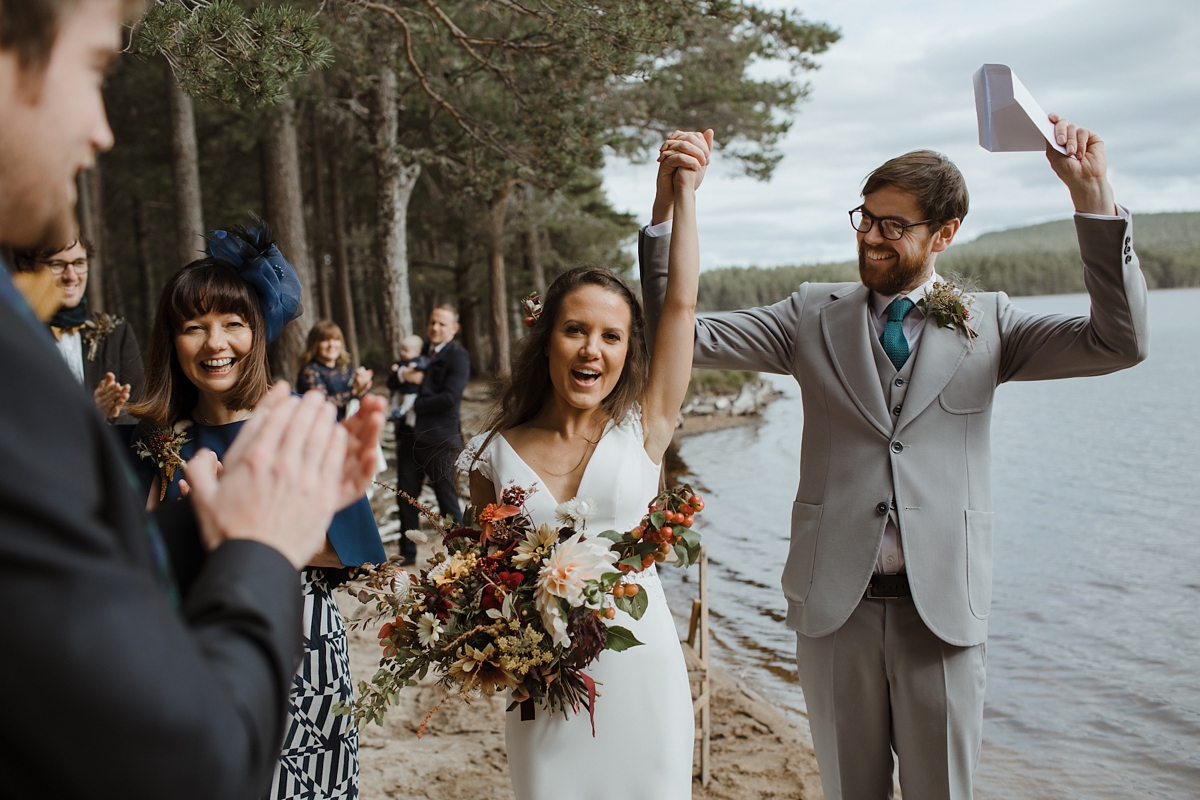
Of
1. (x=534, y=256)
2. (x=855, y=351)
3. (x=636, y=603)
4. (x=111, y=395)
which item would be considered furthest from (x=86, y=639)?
(x=534, y=256)

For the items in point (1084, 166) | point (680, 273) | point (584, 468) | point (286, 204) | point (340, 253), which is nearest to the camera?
point (1084, 166)

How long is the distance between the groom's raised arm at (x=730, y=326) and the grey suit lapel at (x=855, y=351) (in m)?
0.15

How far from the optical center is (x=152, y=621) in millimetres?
826

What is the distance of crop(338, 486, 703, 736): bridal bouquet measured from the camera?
229 centimetres

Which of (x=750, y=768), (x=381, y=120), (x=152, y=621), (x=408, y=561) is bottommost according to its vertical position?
(x=750, y=768)

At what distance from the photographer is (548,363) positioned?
3.03 metres

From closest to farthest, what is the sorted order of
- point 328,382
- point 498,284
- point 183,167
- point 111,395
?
1. point 111,395
2. point 328,382
3. point 183,167
4. point 498,284

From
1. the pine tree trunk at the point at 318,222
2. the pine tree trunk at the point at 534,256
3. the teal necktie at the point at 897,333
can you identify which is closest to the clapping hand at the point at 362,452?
the teal necktie at the point at 897,333

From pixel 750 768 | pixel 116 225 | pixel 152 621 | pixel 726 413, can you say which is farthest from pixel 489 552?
pixel 116 225

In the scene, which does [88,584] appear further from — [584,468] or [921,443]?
[921,443]

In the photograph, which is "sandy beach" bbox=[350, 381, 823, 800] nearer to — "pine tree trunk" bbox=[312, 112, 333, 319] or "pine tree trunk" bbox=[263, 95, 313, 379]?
"pine tree trunk" bbox=[263, 95, 313, 379]

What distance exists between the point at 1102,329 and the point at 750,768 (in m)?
3.32

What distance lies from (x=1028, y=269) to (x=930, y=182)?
90243 mm

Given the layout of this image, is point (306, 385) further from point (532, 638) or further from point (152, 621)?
point (152, 621)
